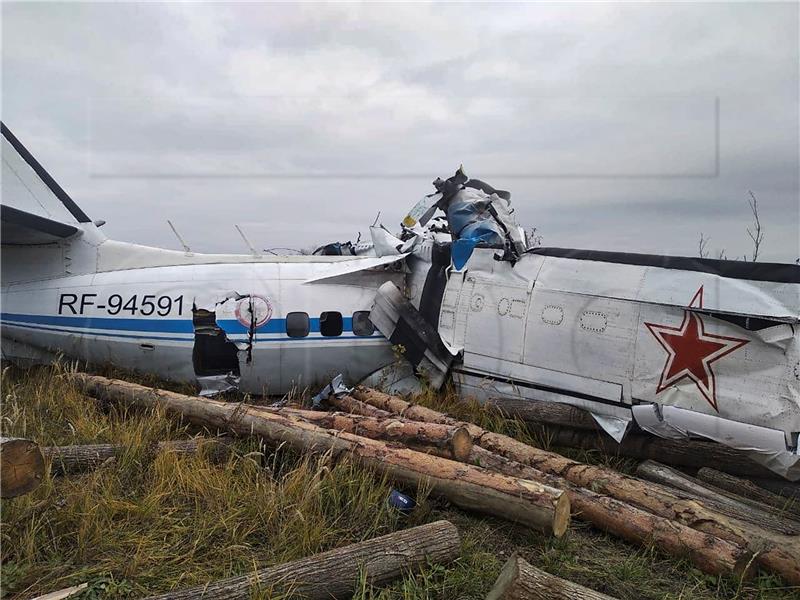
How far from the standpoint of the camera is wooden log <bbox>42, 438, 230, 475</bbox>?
5230mm

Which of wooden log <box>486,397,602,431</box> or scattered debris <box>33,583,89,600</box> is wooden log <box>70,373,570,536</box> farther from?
scattered debris <box>33,583,89,600</box>

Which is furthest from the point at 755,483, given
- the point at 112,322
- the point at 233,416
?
the point at 112,322

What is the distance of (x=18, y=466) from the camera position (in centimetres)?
344

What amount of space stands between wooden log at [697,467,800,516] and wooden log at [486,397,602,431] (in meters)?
1.17

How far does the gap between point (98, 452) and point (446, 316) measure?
4.50 meters

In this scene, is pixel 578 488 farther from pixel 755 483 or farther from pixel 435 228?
pixel 435 228

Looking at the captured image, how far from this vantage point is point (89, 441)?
5.91 metres

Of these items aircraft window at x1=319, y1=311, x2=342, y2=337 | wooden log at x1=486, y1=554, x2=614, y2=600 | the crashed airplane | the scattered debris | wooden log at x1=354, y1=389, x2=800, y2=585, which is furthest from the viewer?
aircraft window at x1=319, y1=311, x2=342, y2=337

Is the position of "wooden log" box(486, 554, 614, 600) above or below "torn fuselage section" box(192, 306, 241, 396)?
below

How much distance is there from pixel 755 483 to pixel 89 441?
23.3 feet

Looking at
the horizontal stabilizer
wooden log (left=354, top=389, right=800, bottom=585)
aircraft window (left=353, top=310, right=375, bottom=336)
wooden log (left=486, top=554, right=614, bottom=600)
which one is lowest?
wooden log (left=354, top=389, right=800, bottom=585)

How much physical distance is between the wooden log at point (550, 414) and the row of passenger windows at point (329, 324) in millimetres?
2484

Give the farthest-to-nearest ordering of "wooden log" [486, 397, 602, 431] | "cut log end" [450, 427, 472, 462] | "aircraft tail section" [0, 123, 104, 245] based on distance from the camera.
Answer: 1. "aircraft tail section" [0, 123, 104, 245]
2. "wooden log" [486, 397, 602, 431]
3. "cut log end" [450, 427, 472, 462]

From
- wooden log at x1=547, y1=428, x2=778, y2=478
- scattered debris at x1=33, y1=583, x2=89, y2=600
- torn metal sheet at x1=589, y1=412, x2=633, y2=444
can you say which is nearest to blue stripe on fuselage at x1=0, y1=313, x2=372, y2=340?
wooden log at x1=547, y1=428, x2=778, y2=478
